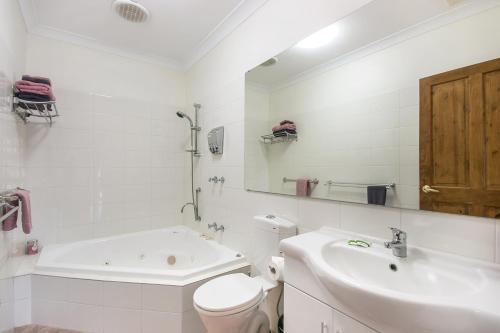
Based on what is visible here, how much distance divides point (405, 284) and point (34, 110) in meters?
2.91

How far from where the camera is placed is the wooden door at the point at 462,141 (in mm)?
804

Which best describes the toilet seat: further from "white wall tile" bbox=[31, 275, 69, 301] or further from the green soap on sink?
"white wall tile" bbox=[31, 275, 69, 301]

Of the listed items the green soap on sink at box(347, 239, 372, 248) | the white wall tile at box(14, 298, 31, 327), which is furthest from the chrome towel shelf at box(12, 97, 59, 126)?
the green soap on sink at box(347, 239, 372, 248)

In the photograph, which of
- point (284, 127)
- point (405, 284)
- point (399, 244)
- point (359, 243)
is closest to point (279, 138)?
point (284, 127)

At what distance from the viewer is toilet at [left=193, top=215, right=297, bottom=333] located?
1.24 metres

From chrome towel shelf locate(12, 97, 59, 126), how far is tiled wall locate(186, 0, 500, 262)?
1.36 meters

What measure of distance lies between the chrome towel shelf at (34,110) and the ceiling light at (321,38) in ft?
6.57

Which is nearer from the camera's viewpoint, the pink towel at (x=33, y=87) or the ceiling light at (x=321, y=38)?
the ceiling light at (x=321, y=38)

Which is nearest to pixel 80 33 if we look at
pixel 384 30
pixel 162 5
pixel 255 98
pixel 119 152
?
pixel 162 5

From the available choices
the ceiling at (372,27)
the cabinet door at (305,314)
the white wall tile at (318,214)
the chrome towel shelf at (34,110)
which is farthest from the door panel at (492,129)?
the chrome towel shelf at (34,110)

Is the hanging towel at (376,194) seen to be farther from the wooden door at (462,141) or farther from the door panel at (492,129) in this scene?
the door panel at (492,129)

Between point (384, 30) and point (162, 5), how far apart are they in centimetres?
170

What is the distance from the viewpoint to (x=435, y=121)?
0.94 meters

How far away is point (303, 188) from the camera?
1.49 m
